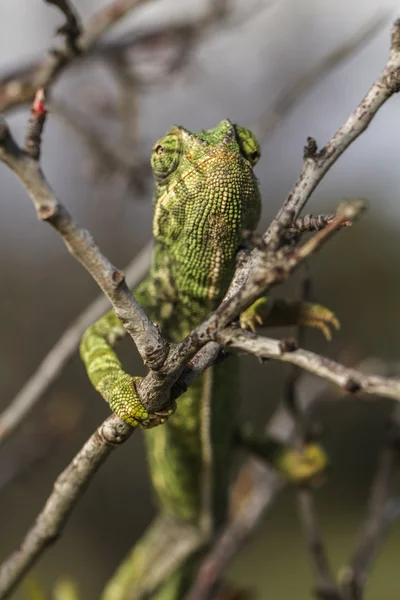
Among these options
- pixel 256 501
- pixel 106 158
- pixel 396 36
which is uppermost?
pixel 106 158

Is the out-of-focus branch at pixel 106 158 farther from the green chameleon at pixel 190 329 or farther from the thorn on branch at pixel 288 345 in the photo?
the thorn on branch at pixel 288 345

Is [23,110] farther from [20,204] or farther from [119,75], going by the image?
[20,204]

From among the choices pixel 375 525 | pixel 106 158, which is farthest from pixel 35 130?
pixel 106 158

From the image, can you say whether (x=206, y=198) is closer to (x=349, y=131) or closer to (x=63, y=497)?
(x=349, y=131)

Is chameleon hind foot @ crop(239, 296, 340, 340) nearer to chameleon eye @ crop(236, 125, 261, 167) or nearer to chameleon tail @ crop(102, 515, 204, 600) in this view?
chameleon eye @ crop(236, 125, 261, 167)

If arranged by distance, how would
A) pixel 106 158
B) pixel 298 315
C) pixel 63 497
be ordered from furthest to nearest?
pixel 106 158, pixel 298 315, pixel 63 497

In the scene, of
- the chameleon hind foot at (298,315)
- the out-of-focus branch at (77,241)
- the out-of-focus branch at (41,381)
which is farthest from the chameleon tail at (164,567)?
the out-of-focus branch at (77,241)
